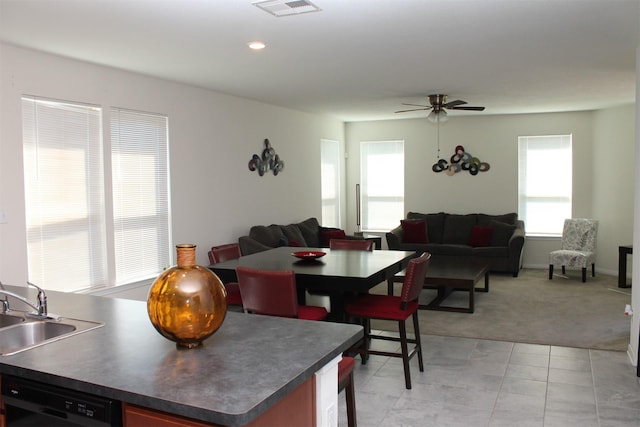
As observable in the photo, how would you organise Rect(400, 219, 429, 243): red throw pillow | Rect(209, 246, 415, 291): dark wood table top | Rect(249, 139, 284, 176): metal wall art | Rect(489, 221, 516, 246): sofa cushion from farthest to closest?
Rect(400, 219, 429, 243): red throw pillow < Rect(489, 221, 516, 246): sofa cushion < Rect(249, 139, 284, 176): metal wall art < Rect(209, 246, 415, 291): dark wood table top

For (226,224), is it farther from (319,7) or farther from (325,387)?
(325,387)

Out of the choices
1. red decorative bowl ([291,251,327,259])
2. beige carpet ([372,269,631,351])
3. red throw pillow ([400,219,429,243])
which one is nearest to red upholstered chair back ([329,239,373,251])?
red decorative bowl ([291,251,327,259])

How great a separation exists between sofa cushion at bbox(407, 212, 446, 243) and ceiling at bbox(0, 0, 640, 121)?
10.4 feet

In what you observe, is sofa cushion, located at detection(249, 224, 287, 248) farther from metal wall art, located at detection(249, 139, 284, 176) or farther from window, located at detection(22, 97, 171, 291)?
window, located at detection(22, 97, 171, 291)

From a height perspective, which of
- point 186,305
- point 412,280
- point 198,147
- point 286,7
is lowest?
point 412,280

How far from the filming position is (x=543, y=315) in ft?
19.2

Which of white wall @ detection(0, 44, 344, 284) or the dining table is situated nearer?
the dining table

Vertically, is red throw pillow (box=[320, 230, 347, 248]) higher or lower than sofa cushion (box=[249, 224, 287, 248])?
lower

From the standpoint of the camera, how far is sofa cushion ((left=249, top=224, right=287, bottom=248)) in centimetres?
687

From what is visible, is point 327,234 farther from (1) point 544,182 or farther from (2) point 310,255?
(2) point 310,255

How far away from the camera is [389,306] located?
3.91 meters

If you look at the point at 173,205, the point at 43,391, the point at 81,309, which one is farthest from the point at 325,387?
the point at 173,205

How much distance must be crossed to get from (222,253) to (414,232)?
16.0ft

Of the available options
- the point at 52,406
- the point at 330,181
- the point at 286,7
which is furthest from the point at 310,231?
the point at 52,406
